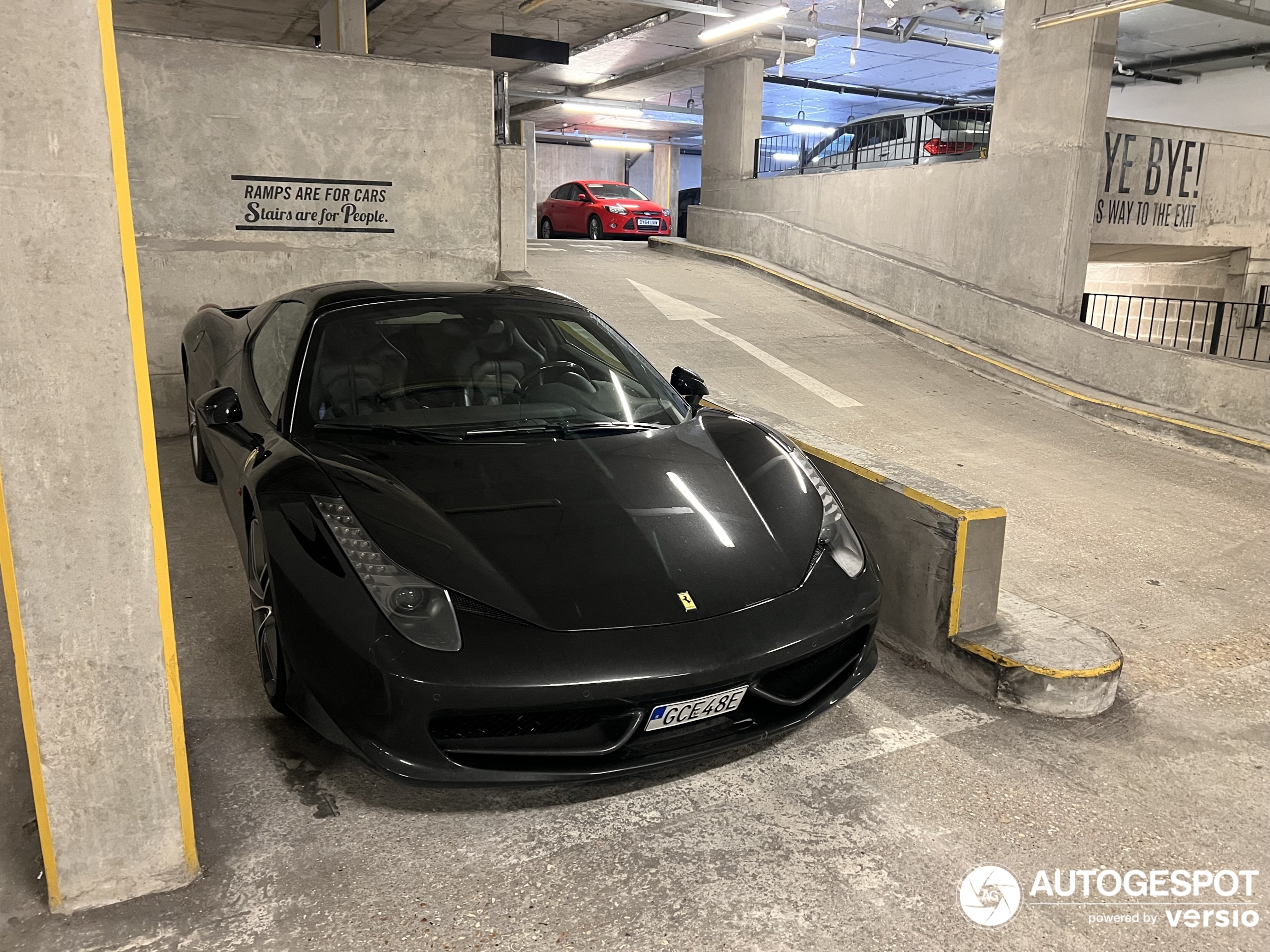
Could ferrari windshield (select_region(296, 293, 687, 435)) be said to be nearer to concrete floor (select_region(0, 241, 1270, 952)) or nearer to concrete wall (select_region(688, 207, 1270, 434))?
concrete floor (select_region(0, 241, 1270, 952))

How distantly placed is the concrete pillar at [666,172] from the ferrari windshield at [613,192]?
43.3 ft

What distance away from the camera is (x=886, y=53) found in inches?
Result: 707

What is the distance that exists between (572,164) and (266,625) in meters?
35.2

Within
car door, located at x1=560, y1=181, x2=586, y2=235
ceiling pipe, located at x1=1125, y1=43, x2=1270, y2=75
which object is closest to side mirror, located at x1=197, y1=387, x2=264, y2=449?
car door, located at x1=560, y1=181, x2=586, y2=235

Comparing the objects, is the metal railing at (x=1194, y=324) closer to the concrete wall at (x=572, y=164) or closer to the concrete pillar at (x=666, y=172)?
the concrete pillar at (x=666, y=172)

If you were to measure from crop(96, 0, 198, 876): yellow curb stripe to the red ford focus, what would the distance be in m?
18.4

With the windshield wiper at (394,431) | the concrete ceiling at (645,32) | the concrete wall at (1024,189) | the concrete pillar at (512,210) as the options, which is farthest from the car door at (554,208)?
the windshield wiper at (394,431)

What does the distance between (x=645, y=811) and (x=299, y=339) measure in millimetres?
2063

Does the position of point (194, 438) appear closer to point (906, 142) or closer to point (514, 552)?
point (514, 552)

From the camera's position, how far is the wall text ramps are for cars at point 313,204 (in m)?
7.24

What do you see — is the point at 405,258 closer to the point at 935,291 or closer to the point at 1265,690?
the point at 935,291

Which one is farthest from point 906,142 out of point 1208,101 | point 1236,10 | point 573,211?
point 1208,101

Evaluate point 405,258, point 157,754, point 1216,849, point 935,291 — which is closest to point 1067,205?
point 935,291

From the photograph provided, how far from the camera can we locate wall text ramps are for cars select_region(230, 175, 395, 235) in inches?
285
